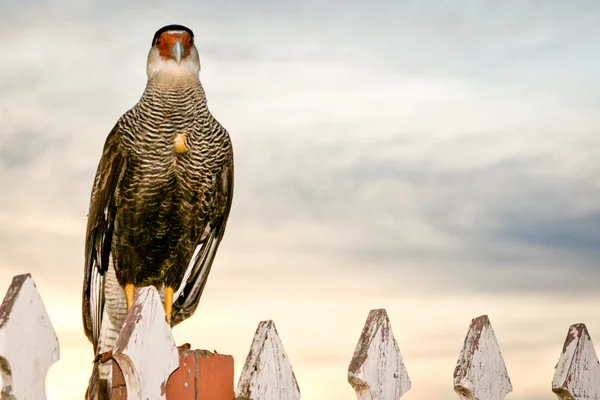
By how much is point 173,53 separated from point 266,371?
2.16 m

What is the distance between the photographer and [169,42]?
5.41 metres

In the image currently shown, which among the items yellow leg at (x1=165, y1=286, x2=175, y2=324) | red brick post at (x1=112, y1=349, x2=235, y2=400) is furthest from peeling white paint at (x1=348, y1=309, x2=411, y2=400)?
yellow leg at (x1=165, y1=286, x2=175, y2=324)

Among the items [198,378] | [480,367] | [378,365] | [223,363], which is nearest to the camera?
[198,378]

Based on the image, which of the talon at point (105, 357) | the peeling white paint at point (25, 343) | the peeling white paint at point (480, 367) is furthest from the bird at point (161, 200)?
the peeling white paint at point (25, 343)

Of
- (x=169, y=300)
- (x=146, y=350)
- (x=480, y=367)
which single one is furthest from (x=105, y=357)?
(x=480, y=367)

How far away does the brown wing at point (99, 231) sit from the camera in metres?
5.29

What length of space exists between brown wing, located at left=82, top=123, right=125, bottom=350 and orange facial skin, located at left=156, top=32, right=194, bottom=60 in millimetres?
511

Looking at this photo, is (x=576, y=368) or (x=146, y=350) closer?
(x=146, y=350)

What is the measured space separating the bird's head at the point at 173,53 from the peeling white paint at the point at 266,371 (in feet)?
6.60

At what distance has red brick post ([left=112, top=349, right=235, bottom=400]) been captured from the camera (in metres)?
3.81

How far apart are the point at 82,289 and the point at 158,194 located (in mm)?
684

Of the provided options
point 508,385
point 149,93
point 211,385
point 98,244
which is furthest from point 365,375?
point 149,93

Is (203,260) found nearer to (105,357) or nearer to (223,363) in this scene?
(105,357)

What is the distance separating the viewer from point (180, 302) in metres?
5.48
